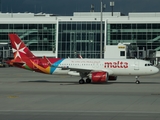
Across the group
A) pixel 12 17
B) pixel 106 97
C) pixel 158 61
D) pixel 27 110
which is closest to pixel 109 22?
pixel 158 61

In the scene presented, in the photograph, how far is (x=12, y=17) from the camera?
373 feet

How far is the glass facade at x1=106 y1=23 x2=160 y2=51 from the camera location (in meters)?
108

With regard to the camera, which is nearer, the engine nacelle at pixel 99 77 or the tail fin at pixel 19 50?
the engine nacelle at pixel 99 77

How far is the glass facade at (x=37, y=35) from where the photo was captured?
110 m

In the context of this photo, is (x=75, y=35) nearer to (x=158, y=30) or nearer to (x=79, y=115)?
(x=158, y=30)

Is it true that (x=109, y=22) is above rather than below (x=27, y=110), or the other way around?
above

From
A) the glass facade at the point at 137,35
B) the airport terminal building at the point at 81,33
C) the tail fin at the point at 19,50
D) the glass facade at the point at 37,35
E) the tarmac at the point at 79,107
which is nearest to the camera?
the tarmac at the point at 79,107

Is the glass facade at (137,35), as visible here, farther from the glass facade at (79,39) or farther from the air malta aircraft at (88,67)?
the air malta aircraft at (88,67)

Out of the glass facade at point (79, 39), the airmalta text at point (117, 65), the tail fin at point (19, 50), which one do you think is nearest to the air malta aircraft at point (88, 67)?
the airmalta text at point (117, 65)

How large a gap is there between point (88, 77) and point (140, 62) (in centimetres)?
574

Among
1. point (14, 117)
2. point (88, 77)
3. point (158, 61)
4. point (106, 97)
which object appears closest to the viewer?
point (14, 117)

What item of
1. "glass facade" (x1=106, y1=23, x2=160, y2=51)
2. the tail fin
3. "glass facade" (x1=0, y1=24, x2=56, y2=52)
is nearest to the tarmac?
the tail fin

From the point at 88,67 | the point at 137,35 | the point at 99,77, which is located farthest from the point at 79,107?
the point at 137,35

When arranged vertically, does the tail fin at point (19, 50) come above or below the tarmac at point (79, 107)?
above
